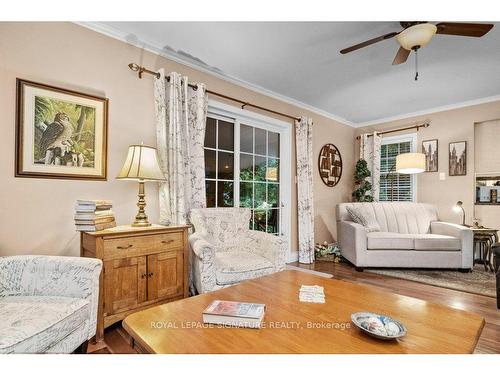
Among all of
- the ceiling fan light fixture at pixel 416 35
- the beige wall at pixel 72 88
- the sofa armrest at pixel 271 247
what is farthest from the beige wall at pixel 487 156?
the beige wall at pixel 72 88

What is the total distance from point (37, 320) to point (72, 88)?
1.74m

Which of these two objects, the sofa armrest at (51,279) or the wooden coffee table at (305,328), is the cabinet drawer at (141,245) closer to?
the sofa armrest at (51,279)

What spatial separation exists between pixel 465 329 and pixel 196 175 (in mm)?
2345

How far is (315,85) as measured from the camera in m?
3.61

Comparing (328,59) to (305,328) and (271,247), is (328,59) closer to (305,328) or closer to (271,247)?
(271,247)

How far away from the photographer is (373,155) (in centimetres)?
509

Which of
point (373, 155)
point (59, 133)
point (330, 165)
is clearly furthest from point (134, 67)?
point (373, 155)

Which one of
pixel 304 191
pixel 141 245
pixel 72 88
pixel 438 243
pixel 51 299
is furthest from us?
pixel 304 191

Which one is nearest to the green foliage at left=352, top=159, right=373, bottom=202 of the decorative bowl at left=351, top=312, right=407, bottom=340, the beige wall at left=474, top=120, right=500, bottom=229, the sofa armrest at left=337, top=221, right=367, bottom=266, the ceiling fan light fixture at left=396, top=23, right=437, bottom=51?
the sofa armrest at left=337, top=221, right=367, bottom=266

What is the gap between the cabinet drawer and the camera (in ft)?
6.24

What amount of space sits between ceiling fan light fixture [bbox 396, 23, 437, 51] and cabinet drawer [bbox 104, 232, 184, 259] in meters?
2.31

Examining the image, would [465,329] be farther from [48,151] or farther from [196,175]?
[48,151]

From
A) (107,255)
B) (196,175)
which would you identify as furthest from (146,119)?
(107,255)

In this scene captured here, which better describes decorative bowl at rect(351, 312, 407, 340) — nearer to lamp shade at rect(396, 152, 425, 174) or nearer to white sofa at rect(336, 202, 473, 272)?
white sofa at rect(336, 202, 473, 272)
